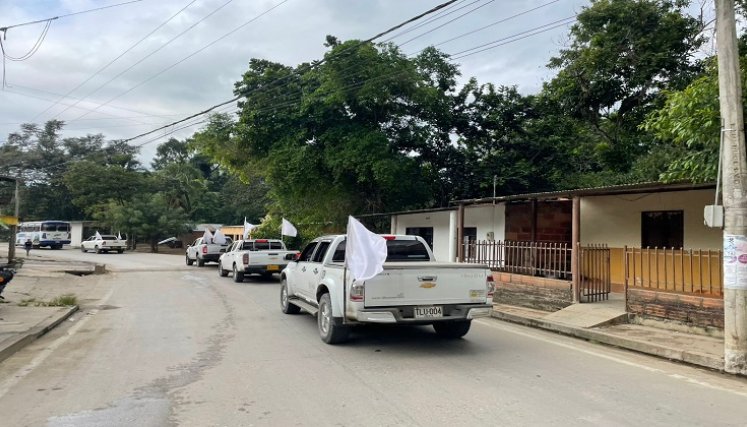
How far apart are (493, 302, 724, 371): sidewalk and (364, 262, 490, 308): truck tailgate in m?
2.48

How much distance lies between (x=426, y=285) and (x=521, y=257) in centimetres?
673

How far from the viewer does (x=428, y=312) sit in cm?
731

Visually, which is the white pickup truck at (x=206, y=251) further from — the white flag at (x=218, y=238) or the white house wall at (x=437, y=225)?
the white house wall at (x=437, y=225)

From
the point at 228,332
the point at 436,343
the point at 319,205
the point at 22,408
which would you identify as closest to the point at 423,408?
the point at 436,343

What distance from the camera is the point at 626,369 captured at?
671 centimetres

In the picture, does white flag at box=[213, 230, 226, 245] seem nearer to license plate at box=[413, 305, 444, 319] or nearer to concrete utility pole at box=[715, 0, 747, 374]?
license plate at box=[413, 305, 444, 319]

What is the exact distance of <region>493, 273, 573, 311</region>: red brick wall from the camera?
11.4 m

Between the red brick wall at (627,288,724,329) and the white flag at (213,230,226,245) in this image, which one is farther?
the white flag at (213,230,226,245)

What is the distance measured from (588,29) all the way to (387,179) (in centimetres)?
810

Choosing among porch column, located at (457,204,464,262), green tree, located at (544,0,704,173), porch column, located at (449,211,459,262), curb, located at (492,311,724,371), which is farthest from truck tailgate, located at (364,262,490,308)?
green tree, located at (544,0,704,173)

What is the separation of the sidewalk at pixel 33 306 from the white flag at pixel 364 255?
4639mm

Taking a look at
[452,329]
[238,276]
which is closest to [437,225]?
[238,276]

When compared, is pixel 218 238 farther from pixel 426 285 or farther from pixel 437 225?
pixel 426 285

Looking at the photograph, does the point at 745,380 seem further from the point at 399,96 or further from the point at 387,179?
the point at 399,96
